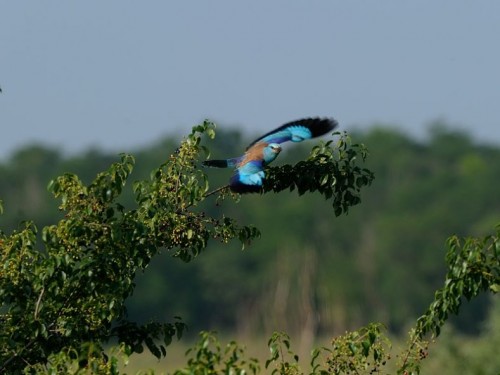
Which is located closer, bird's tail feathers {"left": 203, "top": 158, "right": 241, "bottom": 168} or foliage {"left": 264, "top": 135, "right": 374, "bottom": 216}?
foliage {"left": 264, "top": 135, "right": 374, "bottom": 216}

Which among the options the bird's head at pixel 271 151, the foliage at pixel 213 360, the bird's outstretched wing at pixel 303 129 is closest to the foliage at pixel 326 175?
the bird's head at pixel 271 151

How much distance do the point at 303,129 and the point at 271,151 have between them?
581 millimetres

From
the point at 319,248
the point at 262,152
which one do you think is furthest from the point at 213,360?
the point at 319,248

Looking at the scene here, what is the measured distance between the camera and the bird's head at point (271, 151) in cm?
1044

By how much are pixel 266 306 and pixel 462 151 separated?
31.7 m

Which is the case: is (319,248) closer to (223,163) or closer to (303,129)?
(303,129)

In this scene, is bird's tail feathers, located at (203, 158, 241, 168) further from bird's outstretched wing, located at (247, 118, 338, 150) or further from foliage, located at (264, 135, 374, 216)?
bird's outstretched wing, located at (247, 118, 338, 150)

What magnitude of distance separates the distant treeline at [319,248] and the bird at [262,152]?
6287 cm

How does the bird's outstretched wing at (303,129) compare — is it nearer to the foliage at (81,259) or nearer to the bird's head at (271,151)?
the bird's head at (271,151)

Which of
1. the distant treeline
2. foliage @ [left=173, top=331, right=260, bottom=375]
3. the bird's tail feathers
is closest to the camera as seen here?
foliage @ [left=173, top=331, right=260, bottom=375]

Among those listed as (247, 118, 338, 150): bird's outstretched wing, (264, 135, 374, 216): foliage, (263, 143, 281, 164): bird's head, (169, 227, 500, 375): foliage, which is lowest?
(169, 227, 500, 375): foliage

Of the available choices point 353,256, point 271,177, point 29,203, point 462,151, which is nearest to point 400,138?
point 462,151

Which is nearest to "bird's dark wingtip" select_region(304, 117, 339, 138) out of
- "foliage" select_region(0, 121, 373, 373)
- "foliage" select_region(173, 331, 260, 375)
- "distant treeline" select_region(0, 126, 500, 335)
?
"foliage" select_region(0, 121, 373, 373)

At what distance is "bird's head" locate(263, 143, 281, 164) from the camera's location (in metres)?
10.4
